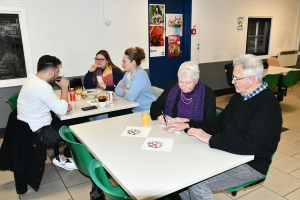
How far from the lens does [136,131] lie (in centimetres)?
199

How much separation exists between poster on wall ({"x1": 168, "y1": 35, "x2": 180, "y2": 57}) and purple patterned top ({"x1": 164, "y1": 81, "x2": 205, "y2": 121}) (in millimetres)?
3062

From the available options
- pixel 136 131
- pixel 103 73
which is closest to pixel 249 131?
pixel 136 131

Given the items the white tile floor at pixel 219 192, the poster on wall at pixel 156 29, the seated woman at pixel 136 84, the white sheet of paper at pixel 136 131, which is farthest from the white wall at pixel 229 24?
the white sheet of paper at pixel 136 131

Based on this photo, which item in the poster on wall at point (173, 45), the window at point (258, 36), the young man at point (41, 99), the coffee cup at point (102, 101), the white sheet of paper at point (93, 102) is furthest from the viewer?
the window at point (258, 36)

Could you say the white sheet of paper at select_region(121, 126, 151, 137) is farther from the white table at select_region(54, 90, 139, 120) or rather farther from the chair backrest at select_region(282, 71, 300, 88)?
the chair backrest at select_region(282, 71, 300, 88)

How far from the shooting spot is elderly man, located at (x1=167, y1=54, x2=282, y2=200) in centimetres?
157

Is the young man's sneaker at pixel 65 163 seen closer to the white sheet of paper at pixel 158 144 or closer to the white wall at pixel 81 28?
the white sheet of paper at pixel 158 144

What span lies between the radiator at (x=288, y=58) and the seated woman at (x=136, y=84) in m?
5.25

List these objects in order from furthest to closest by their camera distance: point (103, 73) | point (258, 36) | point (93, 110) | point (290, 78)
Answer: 1. point (258, 36)
2. point (290, 78)
3. point (103, 73)
4. point (93, 110)

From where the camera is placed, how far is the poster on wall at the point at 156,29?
4.85 m

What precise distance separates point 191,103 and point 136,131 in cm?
57

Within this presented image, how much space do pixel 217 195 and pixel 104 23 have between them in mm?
3177

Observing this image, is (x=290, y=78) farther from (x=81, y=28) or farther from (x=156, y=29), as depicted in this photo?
(x=81, y=28)

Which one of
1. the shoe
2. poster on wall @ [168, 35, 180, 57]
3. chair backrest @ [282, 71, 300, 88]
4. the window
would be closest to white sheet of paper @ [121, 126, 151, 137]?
the shoe
